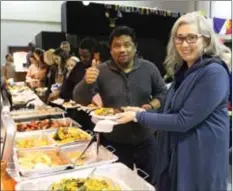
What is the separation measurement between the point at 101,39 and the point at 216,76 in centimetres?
63

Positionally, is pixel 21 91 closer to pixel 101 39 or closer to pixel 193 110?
pixel 101 39

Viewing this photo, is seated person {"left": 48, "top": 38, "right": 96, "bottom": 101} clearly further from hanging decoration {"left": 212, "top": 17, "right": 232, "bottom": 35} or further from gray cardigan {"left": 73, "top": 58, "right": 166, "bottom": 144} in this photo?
hanging decoration {"left": 212, "top": 17, "right": 232, "bottom": 35}

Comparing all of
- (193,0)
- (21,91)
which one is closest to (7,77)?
(21,91)

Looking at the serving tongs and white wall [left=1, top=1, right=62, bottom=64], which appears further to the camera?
the serving tongs

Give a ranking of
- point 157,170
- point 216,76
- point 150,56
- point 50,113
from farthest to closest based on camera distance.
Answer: point 150,56, point 50,113, point 157,170, point 216,76

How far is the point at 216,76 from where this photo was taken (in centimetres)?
97

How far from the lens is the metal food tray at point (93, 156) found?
106cm

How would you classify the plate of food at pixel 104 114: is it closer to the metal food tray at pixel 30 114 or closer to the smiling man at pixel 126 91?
the smiling man at pixel 126 91

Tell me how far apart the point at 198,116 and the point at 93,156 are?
472 millimetres

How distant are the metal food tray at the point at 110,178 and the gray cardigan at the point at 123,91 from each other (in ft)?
1.34

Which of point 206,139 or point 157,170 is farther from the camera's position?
point 157,170

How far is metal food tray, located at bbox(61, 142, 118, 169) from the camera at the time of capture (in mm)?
1064

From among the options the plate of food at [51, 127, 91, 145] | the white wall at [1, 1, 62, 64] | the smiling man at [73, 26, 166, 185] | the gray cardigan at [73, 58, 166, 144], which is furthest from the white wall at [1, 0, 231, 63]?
the plate of food at [51, 127, 91, 145]

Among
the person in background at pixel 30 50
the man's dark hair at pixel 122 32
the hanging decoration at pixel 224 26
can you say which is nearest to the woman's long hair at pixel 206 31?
the man's dark hair at pixel 122 32
